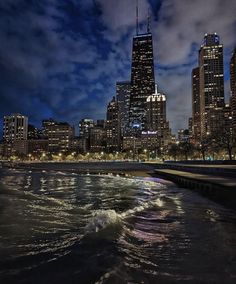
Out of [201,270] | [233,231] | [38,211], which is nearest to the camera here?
[201,270]

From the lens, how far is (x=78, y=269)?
787 cm

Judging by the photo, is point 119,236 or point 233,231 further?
point 233,231

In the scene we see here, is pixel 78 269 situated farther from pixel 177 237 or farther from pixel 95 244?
pixel 177 237

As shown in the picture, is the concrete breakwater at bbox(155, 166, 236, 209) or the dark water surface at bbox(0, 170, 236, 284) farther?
the concrete breakwater at bbox(155, 166, 236, 209)

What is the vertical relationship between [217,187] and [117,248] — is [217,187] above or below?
above

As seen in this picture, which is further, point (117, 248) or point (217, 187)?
point (217, 187)

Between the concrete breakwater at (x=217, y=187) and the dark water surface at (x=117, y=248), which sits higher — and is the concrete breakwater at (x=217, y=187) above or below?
above

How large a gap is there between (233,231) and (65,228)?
6.94 m

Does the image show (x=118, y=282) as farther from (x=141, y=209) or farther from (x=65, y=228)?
(x=141, y=209)

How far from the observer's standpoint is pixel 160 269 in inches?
310

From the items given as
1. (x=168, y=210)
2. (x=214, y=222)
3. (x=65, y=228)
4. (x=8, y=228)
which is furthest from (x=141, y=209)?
(x=8, y=228)

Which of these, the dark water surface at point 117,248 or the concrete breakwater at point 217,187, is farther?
the concrete breakwater at point 217,187

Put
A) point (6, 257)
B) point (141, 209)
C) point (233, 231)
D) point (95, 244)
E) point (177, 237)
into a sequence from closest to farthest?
point (6, 257) → point (95, 244) → point (177, 237) → point (233, 231) → point (141, 209)

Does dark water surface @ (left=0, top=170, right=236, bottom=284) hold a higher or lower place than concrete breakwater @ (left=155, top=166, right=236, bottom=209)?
lower
